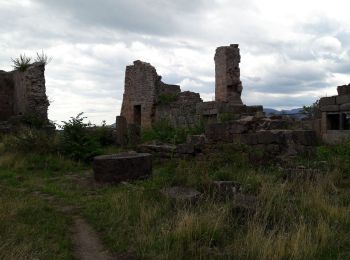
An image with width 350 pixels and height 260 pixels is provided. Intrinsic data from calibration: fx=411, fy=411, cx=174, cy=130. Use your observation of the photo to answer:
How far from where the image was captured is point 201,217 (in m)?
5.35

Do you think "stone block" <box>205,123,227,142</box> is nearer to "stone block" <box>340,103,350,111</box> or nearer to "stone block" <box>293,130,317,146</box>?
"stone block" <box>293,130,317,146</box>

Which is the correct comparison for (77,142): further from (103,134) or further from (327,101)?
(327,101)

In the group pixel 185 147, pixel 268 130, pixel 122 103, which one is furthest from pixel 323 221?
pixel 122 103

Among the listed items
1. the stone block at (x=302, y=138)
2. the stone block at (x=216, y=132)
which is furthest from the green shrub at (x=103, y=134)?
the stone block at (x=302, y=138)

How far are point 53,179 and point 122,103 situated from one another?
1408 centimetres

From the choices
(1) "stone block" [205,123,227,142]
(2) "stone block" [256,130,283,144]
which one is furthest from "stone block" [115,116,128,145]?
(2) "stone block" [256,130,283,144]

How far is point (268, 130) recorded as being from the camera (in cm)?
1041

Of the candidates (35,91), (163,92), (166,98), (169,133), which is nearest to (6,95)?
(35,91)

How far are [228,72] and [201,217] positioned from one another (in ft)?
58.2

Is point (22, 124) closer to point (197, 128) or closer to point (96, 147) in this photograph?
point (96, 147)

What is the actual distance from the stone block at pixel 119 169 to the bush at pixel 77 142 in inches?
121

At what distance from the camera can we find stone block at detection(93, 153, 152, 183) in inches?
385

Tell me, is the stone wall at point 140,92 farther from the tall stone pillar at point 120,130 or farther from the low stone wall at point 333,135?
the low stone wall at point 333,135

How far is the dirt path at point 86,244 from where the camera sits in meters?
4.88
